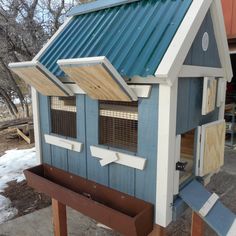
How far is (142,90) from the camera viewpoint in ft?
4.95

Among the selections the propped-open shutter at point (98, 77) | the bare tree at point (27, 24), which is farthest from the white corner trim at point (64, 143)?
the bare tree at point (27, 24)

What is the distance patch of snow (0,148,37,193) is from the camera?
4566 mm

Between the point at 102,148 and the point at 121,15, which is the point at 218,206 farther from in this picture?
the point at 121,15

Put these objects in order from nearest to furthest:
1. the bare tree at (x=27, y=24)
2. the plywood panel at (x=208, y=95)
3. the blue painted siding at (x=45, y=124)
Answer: the plywood panel at (x=208, y=95) < the blue painted siding at (x=45, y=124) < the bare tree at (x=27, y=24)

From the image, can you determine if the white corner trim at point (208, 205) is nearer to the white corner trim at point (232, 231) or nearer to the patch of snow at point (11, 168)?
the white corner trim at point (232, 231)

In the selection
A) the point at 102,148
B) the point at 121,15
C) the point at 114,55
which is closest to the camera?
the point at 114,55

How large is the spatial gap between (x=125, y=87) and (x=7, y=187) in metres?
3.62

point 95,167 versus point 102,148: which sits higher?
point 102,148

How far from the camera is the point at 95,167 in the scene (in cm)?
188

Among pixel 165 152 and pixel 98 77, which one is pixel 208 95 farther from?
pixel 98 77

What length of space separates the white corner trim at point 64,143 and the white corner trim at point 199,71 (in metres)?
0.92

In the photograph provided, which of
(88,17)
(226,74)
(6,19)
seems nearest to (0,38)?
(6,19)

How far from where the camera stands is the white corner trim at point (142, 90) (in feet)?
4.88

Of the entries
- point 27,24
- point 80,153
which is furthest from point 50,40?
point 27,24
